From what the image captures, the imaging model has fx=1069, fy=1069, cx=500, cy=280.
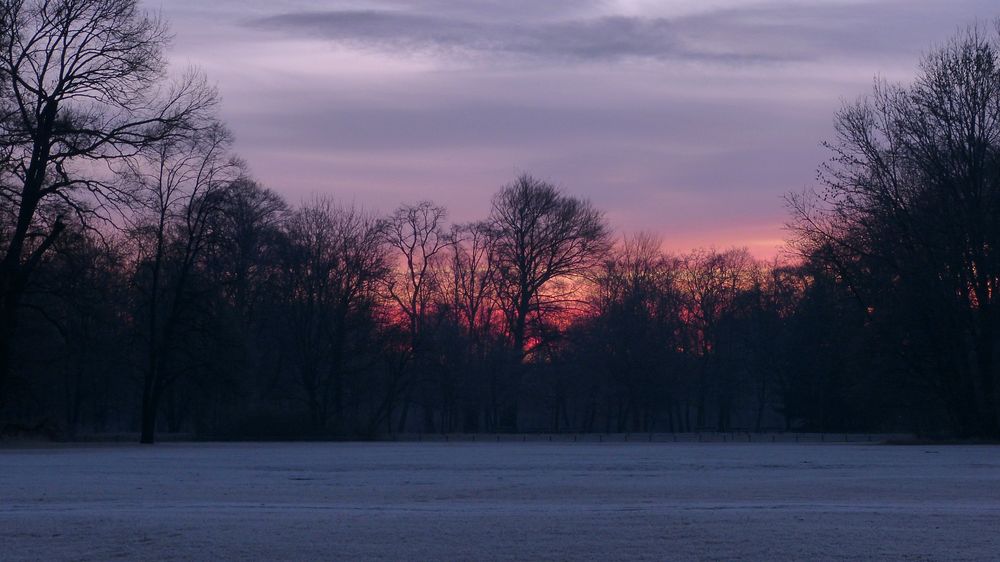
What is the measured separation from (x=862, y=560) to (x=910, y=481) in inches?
492

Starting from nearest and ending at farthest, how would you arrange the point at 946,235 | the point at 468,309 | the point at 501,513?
the point at 501,513, the point at 946,235, the point at 468,309

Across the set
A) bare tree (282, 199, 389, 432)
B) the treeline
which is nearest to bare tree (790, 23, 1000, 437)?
the treeline

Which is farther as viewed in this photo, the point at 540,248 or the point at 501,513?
the point at 540,248

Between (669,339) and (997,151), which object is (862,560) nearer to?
(997,151)

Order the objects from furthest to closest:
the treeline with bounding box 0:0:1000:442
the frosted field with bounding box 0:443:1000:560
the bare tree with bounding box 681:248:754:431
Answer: the bare tree with bounding box 681:248:754:431
the treeline with bounding box 0:0:1000:442
the frosted field with bounding box 0:443:1000:560

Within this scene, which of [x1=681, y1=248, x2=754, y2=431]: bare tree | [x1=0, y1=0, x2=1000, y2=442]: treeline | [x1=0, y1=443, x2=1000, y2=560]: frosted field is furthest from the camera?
[x1=681, y1=248, x2=754, y2=431]: bare tree

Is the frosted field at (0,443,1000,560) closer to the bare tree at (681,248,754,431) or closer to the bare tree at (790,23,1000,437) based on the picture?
the bare tree at (790,23,1000,437)

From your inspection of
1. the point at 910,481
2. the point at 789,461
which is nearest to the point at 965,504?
the point at 910,481

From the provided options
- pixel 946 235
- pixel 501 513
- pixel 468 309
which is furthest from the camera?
pixel 468 309

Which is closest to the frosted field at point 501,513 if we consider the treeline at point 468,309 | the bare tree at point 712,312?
the treeline at point 468,309

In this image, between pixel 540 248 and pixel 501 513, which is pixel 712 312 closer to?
pixel 540 248

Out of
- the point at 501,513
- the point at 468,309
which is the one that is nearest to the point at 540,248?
the point at 468,309

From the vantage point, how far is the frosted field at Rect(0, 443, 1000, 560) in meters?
11.4

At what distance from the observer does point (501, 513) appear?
14680 millimetres
